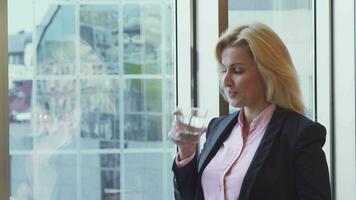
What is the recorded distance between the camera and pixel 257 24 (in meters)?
1.56

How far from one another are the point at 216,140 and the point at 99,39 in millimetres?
1130

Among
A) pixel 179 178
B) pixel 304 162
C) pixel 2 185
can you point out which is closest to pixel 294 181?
pixel 304 162

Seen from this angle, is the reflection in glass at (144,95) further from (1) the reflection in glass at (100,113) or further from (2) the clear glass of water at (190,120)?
(2) the clear glass of water at (190,120)

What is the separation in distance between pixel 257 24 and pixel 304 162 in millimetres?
446

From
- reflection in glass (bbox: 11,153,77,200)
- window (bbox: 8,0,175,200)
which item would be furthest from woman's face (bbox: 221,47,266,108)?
reflection in glass (bbox: 11,153,77,200)

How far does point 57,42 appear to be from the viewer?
8.34ft

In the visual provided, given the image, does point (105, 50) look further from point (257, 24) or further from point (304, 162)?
point (304, 162)

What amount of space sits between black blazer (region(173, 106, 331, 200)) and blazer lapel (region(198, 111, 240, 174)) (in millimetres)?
195

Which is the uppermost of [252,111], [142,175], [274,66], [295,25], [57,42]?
[295,25]

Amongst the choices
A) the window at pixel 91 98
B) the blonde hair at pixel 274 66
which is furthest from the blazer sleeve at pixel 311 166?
the window at pixel 91 98

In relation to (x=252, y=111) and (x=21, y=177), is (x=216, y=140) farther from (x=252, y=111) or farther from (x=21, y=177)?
(x=21, y=177)

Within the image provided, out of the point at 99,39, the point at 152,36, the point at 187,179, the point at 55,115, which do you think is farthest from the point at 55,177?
the point at 187,179

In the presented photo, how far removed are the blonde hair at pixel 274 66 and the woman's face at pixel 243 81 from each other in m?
0.02

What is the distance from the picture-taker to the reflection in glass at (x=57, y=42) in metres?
2.53
